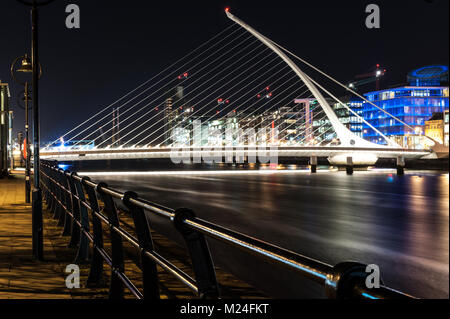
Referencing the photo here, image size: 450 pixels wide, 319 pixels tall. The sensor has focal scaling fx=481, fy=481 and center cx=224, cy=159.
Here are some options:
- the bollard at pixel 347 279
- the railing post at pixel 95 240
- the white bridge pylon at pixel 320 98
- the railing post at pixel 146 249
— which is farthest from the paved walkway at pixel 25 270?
the white bridge pylon at pixel 320 98

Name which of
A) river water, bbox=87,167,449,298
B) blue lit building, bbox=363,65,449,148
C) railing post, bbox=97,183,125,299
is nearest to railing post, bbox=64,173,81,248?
railing post, bbox=97,183,125,299

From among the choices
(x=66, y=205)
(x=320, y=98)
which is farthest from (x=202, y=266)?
(x=320, y=98)

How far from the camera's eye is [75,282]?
4.94 meters

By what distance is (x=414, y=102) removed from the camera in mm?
113125

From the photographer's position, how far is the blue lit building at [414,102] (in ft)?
365

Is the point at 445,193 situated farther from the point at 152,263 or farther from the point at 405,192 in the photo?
the point at 152,263

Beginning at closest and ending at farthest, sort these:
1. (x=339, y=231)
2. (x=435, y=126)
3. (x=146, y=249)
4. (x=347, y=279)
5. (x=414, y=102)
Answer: (x=347, y=279)
(x=146, y=249)
(x=339, y=231)
(x=435, y=126)
(x=414, y=102)

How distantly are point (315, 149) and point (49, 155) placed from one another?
31902 millimetres

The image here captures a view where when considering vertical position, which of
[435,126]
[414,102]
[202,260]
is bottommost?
[202,260]

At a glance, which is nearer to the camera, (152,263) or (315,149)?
(152,263)

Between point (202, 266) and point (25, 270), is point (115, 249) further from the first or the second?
point (25, 270)

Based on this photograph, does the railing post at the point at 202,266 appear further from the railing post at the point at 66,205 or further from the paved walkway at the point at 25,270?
the railing post at the point at 66,205
